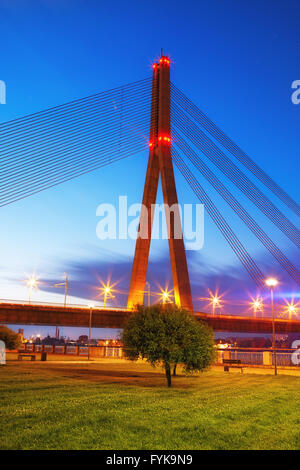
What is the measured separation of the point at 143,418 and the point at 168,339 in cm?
669

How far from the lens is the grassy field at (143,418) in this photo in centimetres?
802

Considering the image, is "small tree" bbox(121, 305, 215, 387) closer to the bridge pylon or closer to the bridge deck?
the bridge pylon

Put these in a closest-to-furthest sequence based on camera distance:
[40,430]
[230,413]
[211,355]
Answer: [40,430] → [230,413] → [211,355]

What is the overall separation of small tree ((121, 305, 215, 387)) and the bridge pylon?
20926 millimetres

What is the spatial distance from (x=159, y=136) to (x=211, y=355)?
28.3 meters

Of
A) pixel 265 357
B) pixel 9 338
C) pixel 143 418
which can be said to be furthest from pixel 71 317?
pixel 143 418

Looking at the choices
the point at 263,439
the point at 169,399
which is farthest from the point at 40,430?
the point at 169,399

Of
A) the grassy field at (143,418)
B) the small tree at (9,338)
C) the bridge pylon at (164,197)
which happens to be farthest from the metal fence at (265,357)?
the grassy field at (143,418)

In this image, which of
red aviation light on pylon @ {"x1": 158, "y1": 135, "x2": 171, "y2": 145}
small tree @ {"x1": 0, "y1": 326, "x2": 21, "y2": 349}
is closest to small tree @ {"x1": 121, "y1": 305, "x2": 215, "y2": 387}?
small tree @ {"x1": 0, "y1": 326, "x2": 21, "y2": 349}

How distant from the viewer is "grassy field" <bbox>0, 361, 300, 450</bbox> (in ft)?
26.3

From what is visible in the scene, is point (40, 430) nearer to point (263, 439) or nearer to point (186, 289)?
point (263, 439)

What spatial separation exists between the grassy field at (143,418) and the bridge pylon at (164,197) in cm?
2476
